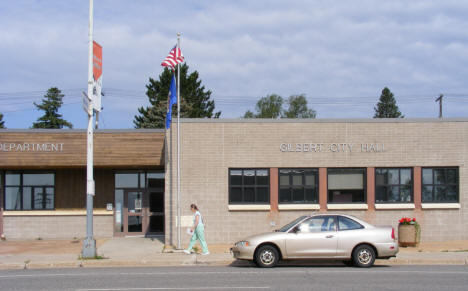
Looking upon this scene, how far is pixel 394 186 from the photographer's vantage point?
67.5ft

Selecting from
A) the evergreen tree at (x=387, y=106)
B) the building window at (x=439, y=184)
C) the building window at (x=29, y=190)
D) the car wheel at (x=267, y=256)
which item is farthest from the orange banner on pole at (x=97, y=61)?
the evergreen tree at (x=387, y=106)

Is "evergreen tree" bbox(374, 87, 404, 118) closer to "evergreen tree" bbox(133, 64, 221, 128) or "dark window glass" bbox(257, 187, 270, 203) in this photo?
"evergreen tree" bbox(133, 64, 221, 128)

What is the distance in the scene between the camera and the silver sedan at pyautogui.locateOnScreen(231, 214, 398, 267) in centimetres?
1420

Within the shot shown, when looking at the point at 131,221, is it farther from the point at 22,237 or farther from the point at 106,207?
the point at 22,237

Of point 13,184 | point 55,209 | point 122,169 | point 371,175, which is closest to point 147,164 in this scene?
point 122,169

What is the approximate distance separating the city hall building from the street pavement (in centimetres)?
527

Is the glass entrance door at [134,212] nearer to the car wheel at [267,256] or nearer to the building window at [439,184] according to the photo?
the car wheel at [267,256]

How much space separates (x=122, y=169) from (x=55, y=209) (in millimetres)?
3249

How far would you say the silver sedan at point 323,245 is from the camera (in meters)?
14.2

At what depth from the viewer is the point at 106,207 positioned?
23297 millimetres

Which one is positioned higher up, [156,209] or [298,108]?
[298,108]

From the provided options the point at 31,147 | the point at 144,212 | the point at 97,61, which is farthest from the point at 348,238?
the point at 31,147

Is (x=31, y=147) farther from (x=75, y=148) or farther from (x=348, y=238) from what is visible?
(x=348, y=238)

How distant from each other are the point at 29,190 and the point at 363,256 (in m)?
15.1
